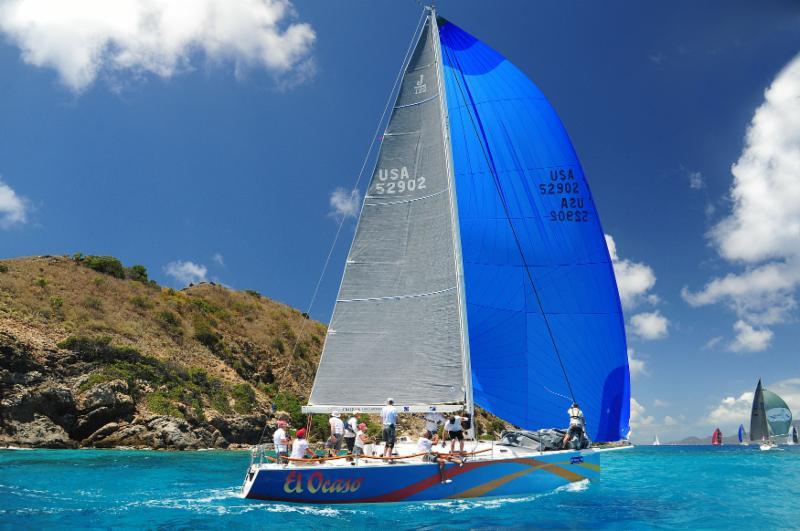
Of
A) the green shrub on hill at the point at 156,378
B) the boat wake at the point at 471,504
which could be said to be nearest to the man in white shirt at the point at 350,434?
the boat wake at the point at 471,504

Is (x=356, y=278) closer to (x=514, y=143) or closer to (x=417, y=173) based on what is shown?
(x=417, y=173)

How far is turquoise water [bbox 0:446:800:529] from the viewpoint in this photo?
1098 centimetres

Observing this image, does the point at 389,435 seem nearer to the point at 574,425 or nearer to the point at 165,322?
the point at 574,425

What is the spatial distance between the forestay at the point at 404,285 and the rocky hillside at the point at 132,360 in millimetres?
13863

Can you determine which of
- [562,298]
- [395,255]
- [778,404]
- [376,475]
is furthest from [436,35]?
[778,404]

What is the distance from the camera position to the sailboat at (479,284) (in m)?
14.5

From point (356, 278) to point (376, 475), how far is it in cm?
546

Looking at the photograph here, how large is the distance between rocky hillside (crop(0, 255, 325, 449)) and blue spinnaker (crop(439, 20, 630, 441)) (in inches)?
578

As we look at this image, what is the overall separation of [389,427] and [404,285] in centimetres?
389

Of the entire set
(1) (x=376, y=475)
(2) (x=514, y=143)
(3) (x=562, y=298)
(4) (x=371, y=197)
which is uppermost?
(2) (x=514, y=143)

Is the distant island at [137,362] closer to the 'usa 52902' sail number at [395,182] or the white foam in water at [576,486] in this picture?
the 'usa 52902' sail number at [395,182]

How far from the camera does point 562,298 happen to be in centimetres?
1655

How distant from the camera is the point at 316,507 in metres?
11.9

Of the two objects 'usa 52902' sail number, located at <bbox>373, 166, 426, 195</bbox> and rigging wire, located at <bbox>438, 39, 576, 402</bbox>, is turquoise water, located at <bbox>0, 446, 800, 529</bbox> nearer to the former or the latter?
rigging wire, located at <bbox>438, 39, 576, 402</bbox>
